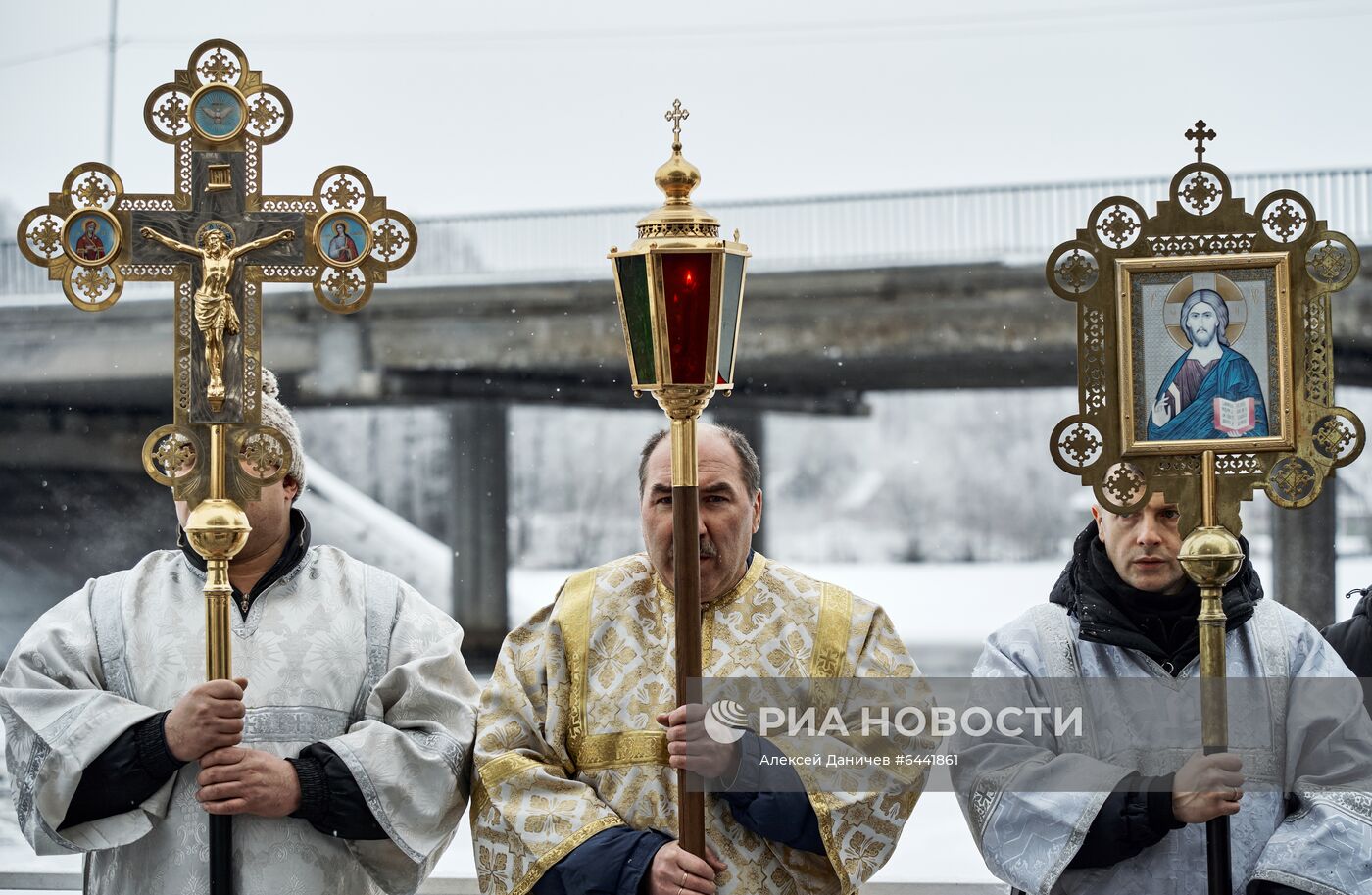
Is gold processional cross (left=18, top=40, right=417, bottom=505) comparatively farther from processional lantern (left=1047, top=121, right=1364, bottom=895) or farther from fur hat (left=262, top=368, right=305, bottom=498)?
processional lantern (left=1047, top=121, right=1364, bottom=895)

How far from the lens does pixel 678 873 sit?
10.7 feet

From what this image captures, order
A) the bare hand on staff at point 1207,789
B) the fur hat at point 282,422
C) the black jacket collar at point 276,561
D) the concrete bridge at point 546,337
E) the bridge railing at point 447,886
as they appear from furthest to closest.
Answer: the concrete bridge at point 546,337 → the bridge railing at point 447,886 → the black jacket collar at point 276,561 → the fur hat at point 282,422 → the bare hand on staff at point 1207,789

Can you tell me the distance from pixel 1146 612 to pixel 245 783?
194 centimetres

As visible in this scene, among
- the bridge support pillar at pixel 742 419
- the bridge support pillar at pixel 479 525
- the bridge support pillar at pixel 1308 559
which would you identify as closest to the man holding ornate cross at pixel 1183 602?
the bridge support pillar at pixel 1308 559

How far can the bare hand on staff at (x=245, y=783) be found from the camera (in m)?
3.37

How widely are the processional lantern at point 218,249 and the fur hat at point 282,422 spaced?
99mm

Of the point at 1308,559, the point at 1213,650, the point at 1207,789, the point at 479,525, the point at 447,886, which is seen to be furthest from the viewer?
the point at 479,525

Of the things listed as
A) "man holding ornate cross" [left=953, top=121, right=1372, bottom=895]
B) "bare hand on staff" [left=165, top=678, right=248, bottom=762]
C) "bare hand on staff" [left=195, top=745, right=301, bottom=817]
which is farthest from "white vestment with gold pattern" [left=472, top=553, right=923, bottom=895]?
"bare hand on staff" [left=165, top=678, right=248, bottom=762]

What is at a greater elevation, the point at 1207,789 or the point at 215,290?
the point at 215,290

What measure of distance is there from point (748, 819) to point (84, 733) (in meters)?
1.41

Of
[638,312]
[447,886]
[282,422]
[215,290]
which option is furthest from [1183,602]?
[447,886]

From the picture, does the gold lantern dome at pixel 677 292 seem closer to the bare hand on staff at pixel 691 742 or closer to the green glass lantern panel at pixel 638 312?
the green glass lantern panel at pixel 638 312

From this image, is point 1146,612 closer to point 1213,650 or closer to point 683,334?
point 1213,650

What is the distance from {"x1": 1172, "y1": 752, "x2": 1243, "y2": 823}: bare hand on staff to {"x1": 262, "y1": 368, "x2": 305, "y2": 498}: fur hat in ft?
6.40
